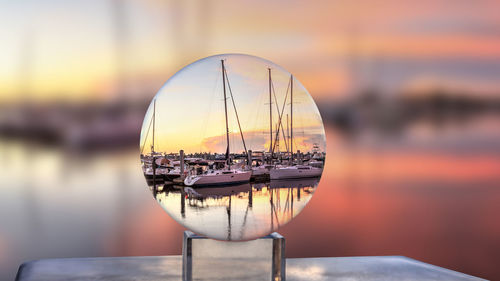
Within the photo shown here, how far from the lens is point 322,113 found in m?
5.37

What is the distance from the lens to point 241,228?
230 centimetres

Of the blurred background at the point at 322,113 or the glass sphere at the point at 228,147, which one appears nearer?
the glass sphere at the point at 228,147

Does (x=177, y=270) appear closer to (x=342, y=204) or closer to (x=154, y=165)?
(x=154, y=165)

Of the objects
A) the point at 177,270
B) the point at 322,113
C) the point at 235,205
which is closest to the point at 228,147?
the point at 235,205

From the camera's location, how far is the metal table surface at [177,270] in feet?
9.38

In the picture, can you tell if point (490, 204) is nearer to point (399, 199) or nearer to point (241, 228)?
point (399, 199)

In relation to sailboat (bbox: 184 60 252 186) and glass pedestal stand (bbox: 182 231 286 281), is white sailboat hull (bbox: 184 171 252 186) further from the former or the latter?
glass pedestal stand (bbox: 182 231 286 281)

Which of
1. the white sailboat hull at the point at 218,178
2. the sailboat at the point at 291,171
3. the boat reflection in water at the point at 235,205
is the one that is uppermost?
the sailboat at the point at 291,171

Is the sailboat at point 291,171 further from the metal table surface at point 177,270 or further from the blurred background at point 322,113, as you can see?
the blurred background at point 322,113

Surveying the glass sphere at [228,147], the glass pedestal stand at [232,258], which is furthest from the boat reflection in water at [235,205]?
the glass pedestal stand at [232,258]

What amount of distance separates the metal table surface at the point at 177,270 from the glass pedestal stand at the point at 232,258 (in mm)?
236

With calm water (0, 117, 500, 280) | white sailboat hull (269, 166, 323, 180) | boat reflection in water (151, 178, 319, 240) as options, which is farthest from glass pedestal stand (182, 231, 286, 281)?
calm water (0, 117, 500, 280)

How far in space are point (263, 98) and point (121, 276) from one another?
4.02ft

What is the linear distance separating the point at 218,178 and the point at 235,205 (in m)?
0.13
